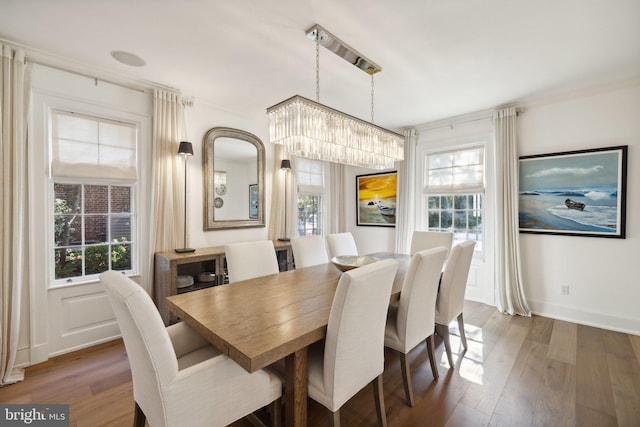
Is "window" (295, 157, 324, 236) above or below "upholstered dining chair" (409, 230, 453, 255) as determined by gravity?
above

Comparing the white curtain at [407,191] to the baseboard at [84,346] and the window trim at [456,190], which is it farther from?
the baseboard at [84,346]

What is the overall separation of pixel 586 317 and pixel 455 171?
2.25 meters

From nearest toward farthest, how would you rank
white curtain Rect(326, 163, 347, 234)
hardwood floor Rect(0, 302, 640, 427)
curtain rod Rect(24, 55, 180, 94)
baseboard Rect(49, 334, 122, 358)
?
hardwood floor Rect(0, 302, 640, 427) → curtain rod Rect(24, 55, 180, 94) → baseboard Rect(49, 334, 122, 358) → white curtain Rect(326, 163, 347, 234)

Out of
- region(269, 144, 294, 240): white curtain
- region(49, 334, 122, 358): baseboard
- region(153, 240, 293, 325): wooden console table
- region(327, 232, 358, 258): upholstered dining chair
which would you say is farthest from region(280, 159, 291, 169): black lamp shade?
region(49, 334, 122, 358): baseboard

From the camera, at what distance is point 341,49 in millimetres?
2207

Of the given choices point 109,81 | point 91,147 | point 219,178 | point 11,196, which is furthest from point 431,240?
point 11,196


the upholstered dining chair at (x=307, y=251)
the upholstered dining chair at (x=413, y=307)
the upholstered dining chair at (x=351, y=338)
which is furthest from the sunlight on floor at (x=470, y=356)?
the upholstered dining chair at (x=307, y=251)

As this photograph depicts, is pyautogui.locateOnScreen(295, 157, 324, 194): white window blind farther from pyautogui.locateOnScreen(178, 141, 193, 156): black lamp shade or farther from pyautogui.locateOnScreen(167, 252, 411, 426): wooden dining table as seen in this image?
pyautogui.locateOnScreen(167, 252, 411, 426): wooden dining table

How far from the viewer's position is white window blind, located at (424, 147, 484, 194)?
12.6ft

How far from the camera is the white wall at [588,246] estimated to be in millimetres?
2834

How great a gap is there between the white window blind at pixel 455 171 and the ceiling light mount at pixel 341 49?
2.14 meters

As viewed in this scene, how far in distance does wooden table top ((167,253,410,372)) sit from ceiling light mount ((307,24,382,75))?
1.86 m

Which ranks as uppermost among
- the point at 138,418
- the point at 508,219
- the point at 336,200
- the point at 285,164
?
the point at 285,164

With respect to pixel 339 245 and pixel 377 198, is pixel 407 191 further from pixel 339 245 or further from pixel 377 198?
pixel 339 245
